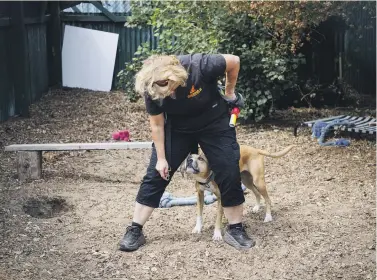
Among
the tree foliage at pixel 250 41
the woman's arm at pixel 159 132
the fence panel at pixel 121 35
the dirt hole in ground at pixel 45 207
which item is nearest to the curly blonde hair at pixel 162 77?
the woman's arm at pixel 159 132

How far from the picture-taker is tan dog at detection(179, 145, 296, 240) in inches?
191

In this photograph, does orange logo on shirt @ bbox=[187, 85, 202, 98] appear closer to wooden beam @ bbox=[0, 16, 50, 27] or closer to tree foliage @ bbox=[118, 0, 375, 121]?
tree foliage @ bbox=[118, 0, 375, 121]

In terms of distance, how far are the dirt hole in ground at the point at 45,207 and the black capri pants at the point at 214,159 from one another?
1.35 meters

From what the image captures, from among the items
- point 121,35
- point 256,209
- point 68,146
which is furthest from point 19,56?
point 256,209

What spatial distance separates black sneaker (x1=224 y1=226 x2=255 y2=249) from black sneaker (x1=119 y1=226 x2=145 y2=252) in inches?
26.0

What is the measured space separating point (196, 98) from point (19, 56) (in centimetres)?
626

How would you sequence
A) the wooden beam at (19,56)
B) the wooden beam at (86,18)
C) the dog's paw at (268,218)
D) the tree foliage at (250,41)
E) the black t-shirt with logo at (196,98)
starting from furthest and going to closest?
the wooden beam at (86,18)
the wooden beam at (19,56)
the tree foliage at (250,41)
the dog's paw at (268,218)
the black t-shirt with logo at (196,98)

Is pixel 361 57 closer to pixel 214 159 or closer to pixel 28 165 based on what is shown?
pixel 28 165

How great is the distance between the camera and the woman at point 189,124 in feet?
14.4

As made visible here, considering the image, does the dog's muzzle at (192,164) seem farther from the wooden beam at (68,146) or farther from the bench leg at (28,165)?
the bench leg at (28,165)

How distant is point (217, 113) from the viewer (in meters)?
4.71

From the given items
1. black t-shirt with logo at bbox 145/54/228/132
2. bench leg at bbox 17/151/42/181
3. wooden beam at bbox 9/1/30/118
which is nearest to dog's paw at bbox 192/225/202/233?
black t-shirt with logo at bbox 145/54/228/132

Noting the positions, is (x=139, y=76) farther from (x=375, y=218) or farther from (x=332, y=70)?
(x=332, y=70)

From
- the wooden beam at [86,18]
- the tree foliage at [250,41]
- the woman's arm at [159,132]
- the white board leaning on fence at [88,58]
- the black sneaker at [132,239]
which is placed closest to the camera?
the woman's arm at [159,132]
